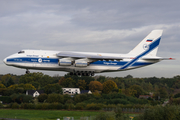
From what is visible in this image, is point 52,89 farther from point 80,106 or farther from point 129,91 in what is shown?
point 129,91

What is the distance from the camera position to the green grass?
184 ft

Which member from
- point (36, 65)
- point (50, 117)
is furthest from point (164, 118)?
point (50, 117)

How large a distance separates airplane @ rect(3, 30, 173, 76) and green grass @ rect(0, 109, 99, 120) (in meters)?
20.8

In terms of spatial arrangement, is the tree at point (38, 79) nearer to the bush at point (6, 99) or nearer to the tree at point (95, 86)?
the tree at point (95, 86)

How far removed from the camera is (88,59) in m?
37.4

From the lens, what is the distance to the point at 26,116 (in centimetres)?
5725

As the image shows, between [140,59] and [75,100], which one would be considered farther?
[75,100]

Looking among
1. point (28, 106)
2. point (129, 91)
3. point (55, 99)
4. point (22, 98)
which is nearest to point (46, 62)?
point (28, 106)

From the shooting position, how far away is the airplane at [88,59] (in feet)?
116

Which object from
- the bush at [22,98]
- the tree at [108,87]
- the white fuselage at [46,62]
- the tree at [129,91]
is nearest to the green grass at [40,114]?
the bush at [22,98]

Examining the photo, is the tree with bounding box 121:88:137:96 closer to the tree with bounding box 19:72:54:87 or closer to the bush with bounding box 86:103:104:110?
the bush with bounding box 86:103:104:110

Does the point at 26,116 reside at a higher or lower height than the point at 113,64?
lower

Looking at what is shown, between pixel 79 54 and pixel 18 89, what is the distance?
50.8m

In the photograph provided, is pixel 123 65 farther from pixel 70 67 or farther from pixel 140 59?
pixel 70 67
